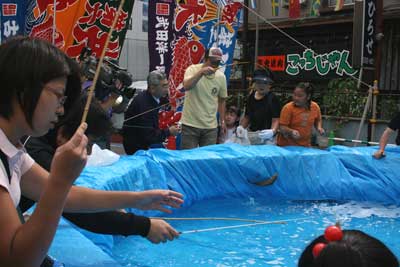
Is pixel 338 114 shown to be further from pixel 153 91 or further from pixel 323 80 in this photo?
pixel 153 91

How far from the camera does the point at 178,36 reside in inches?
298

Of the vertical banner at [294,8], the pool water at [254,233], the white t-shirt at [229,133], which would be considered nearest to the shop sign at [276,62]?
the vertical banner at [294,8]

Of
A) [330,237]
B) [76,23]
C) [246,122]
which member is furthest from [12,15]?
[330,237]

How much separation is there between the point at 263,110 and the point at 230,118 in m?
0.92

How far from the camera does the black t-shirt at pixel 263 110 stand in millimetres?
5734

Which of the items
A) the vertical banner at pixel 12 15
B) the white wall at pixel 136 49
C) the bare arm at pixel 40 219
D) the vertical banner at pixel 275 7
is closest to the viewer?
the bare arm at pixel 40 219

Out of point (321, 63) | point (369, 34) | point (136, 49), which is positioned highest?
point (136, 49)

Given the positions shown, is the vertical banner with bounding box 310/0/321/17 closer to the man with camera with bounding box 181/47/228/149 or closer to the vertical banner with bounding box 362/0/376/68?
the vertical banner with bounding box 362/0/376/68

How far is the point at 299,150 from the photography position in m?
5.51

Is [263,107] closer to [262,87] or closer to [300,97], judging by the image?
[262,87]

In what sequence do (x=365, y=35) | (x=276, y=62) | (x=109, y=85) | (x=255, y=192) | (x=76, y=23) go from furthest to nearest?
(x=276, y=62) → (x=365, y=35) → (x=76, y=23) → (x=255, y=192) → (x=109, y=85)

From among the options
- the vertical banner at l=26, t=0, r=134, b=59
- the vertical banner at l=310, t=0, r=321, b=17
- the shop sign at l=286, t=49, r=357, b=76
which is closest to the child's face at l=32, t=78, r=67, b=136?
the vertical banner at l=26, t=0, r=134, b=59

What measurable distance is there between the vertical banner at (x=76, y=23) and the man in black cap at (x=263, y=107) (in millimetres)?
2564

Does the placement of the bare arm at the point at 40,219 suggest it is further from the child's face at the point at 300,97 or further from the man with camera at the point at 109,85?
the child's face at the point at 300,97
